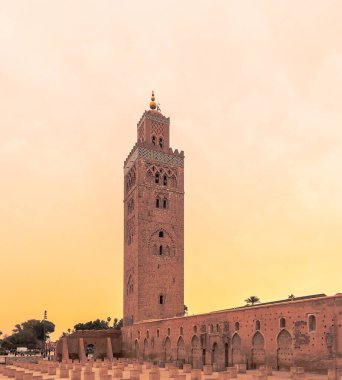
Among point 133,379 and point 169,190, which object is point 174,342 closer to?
point 133,379

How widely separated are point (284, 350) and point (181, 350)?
11.1 metres

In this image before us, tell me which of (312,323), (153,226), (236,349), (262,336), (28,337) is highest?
(153,226)

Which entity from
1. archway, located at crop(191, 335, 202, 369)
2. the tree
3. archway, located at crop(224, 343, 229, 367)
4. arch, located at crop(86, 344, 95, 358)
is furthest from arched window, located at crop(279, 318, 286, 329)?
the tree

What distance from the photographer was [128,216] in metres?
46.5

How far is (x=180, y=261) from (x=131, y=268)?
4.40 metres

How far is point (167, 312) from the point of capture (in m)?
41.9

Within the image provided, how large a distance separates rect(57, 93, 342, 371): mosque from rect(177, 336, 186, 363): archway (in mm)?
64

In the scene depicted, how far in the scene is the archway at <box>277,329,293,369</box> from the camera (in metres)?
22.3

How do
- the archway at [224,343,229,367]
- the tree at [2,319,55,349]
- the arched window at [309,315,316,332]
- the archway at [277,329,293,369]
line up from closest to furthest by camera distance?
the arched window at [309,315,316,332] → the archway at [277,329,293,369] → the archway at [224,343,229,367] → the tree at [2,319,55,349]

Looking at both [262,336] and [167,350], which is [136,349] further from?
[262,336]

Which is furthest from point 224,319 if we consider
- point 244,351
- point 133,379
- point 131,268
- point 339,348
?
point 131,268

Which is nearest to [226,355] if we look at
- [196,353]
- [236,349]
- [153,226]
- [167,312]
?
[236,349]

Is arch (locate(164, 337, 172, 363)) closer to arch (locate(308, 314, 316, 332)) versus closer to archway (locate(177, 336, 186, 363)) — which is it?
archway (locate(177, 336, 186, 363))

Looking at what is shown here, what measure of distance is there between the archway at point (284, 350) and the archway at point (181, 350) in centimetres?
1024
